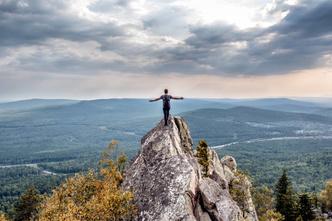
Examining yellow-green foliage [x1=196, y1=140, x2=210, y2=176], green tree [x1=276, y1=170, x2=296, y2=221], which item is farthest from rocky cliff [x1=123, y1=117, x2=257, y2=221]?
green tree [x1=276, y1=170, x2=296, y2=221]

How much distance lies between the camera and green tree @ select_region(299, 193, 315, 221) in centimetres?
9912

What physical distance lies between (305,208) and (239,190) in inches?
1440

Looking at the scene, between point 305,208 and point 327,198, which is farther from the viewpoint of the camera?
point 327,198

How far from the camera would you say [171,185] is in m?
41.8

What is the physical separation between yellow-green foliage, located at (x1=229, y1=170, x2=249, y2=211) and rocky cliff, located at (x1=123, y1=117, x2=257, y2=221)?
24.6m

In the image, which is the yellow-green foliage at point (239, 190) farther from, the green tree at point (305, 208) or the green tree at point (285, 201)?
the green tree at point (305, 208)

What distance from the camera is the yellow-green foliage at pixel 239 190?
72912 mm

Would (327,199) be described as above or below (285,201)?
below

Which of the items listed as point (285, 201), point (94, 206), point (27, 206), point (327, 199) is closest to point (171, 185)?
point (94, 206)

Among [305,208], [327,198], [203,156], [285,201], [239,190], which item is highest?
[203,156]

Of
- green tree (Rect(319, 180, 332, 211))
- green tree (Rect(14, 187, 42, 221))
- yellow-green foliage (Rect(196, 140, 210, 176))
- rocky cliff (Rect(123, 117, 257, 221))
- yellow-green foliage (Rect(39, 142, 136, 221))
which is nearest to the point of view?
yellow-green foliage (Rect(39, 142, 136, 221))

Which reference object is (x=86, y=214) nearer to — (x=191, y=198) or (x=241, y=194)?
(x=191, y=198)

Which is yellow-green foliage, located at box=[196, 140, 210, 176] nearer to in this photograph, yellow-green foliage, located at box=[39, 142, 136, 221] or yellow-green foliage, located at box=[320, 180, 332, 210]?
yellow-green foliage, located at box=[39, 142, 136, 221]

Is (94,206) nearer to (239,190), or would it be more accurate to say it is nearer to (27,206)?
(239,190)
